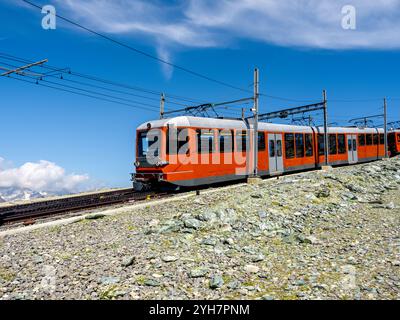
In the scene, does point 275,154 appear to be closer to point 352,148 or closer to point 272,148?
point 272,148

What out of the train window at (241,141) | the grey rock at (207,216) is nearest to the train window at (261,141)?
the train window at (241,141)

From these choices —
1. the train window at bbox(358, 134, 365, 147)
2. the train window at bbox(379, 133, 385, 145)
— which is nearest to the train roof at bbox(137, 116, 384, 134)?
the train window at bbox(358, 134, 365, 147)

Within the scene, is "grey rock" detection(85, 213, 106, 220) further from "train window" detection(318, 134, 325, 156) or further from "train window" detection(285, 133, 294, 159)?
"train window" detection(318, 134, 325, 156)

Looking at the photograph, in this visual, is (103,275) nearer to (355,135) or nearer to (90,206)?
(90,206)

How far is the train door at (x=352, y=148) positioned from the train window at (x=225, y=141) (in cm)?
1700

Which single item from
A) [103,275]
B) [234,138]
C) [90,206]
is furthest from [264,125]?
[103,275]

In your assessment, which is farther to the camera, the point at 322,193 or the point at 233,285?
the point at 322,193

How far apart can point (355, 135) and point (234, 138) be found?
1827cm

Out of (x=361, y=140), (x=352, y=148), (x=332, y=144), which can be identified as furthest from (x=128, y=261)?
(x=361, y=140)

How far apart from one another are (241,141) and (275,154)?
3996 millimetres

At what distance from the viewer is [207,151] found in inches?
613

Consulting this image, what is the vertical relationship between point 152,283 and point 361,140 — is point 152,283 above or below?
below
